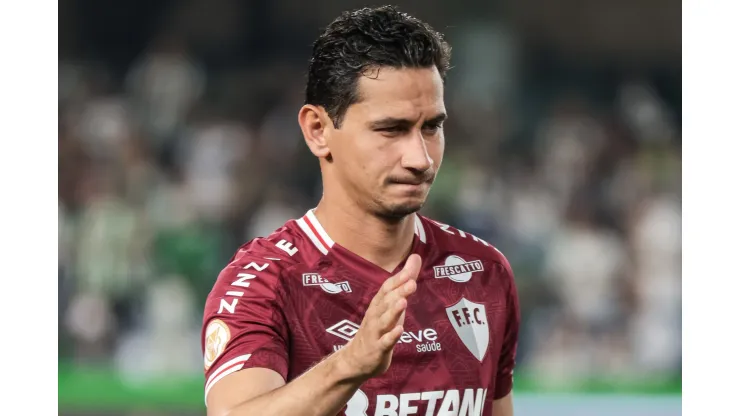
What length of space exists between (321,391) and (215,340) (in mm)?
538

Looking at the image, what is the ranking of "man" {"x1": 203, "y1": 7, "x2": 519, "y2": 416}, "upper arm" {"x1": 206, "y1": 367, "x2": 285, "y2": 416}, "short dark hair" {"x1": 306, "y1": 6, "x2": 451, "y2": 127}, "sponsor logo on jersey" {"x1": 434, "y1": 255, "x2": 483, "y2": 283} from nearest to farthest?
"upper arm" {"x1": 206, "y1": 367, "x2": 285, "y2": 416}
"man" {"x1": 203, "y1": 7, "x2": 519, "y2": 416}
"short dark hair" {"x1": 306, "y1": 6, "x2": 451, "y2": 127}
"sponsor logo on jersey" {"x1": 434, "y1": 255, "x2": 483, "y2": 283}

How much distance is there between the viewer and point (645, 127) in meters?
9.81

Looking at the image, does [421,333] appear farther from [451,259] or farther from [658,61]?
[658,61]

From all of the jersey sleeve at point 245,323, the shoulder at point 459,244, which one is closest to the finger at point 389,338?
the jersey sleeve at point 245,323

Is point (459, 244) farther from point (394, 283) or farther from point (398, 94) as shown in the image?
point (394, 283)

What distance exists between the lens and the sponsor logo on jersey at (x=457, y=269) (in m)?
3.33

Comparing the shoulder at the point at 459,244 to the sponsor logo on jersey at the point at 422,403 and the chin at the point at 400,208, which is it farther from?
the sponsor logo on jersey at the point at 422,403

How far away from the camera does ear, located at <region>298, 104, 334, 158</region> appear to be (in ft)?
10.3

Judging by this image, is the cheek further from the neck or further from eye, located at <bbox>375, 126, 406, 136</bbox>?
the neck

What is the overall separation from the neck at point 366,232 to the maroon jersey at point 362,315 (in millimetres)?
30

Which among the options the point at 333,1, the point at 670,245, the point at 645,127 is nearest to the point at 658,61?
the point at 645,127

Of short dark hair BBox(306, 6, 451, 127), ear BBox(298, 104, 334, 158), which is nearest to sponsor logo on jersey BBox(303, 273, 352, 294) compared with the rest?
ear BBox(298, 104, 334, 158)

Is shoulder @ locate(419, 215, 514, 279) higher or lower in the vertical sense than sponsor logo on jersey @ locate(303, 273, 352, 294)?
higher
